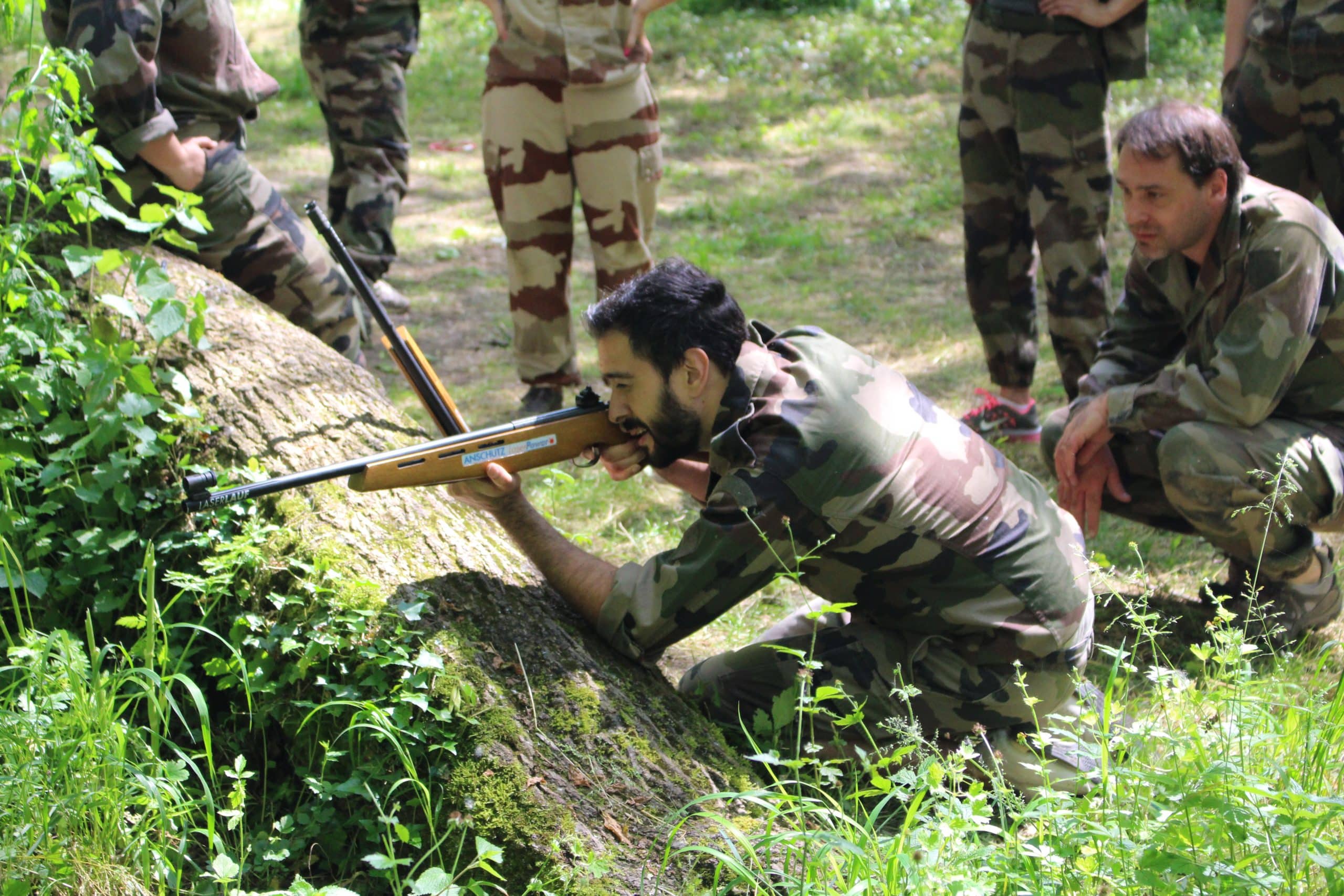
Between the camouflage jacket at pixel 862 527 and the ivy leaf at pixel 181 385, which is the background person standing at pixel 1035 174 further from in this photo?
the ivy leaf at pixel 181 385

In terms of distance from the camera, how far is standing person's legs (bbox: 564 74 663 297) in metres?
4.95

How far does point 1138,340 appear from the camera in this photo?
4051mm

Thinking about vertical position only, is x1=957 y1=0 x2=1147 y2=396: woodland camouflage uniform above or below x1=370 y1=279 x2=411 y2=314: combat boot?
above

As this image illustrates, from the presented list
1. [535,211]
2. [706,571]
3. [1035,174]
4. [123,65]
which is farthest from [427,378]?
[1035,174]

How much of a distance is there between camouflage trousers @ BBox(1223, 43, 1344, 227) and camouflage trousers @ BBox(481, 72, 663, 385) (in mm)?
2296

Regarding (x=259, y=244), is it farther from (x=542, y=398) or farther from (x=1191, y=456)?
(x=1191, y=456)

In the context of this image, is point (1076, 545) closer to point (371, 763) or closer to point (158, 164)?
point (371, 763)

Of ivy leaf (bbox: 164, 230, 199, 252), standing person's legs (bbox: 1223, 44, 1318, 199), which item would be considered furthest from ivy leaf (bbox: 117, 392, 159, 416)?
standing person's legs (bbox: 1223, 44, 1318, 199)

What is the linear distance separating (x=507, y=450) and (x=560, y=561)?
0.30m

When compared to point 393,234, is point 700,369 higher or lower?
higher

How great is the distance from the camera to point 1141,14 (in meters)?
4.79

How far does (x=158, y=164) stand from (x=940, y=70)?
8.66 metres

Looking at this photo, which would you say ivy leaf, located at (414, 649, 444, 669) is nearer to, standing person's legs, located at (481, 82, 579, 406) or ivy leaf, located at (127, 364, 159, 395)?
ivy leaf, located at (127, 364, 159, 395)

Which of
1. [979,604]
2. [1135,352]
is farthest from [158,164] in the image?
[1135,352]
